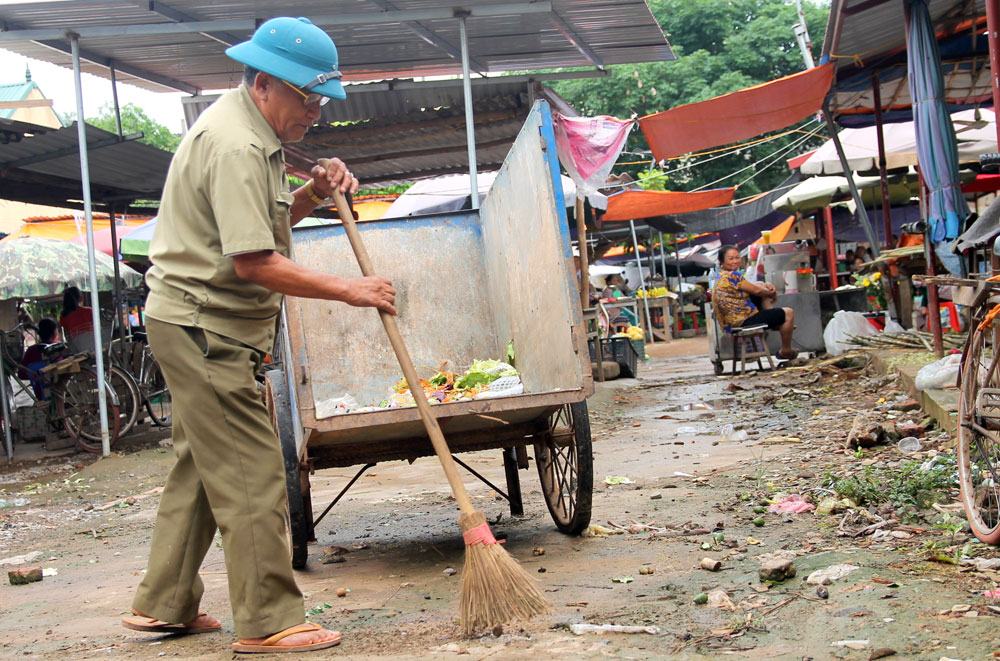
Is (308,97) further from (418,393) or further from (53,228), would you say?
(53,228)

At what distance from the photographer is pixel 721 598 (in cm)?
313

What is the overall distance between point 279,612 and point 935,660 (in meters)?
1.91

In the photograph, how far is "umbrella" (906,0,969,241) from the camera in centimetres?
731

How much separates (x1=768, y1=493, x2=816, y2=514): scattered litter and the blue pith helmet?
2.82 m

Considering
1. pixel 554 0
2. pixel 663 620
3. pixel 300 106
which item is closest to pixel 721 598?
pixel 663 620

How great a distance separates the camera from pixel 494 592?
3.01 meters

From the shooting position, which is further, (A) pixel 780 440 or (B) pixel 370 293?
(A) pixel 780 440

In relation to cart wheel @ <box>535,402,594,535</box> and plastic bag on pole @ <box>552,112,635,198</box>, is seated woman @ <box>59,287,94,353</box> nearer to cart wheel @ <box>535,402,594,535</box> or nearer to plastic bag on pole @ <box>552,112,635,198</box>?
plastic bag on pole @ <box>552,112,635,198</box>

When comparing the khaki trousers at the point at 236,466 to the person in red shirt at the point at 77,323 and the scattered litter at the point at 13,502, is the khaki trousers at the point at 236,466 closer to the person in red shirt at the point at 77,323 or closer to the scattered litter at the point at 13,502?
the scattered litter at the point at 13,502

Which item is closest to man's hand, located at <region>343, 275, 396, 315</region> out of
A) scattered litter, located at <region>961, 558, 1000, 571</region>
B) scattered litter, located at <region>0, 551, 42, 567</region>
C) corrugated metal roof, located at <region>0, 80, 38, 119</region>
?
scattered litter, located at <region>961, 558, 1000, 571</region>

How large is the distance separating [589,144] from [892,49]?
3.27 meters

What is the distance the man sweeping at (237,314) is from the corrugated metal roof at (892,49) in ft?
20.5

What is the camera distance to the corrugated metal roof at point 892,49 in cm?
848

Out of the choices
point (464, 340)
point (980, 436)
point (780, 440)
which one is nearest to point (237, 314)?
point (464, 340)
